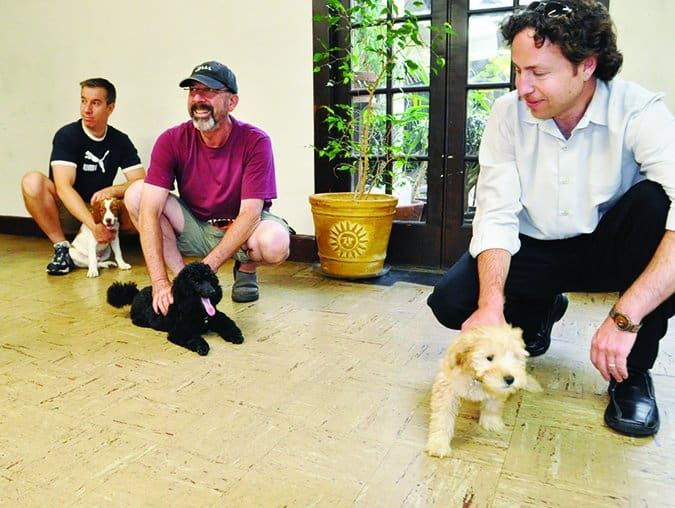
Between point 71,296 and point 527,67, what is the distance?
2170 mm

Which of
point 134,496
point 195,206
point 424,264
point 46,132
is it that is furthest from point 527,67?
point 46,132

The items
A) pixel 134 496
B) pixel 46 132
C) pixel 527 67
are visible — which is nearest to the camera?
pixel 134 496

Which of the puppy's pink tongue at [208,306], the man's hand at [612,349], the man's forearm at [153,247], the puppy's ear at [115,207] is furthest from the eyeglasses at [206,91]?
the man's hand at [612,349]

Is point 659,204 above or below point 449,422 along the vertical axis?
above

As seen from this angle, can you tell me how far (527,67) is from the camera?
1400 mm

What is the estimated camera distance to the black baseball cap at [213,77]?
226 centimetres

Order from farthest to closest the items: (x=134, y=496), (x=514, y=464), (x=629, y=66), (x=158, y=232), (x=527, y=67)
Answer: (x=629, y=66)
(x=158, y=232)
(x=527, y=67)
(x=514, y=464)
(x=134, y=496)

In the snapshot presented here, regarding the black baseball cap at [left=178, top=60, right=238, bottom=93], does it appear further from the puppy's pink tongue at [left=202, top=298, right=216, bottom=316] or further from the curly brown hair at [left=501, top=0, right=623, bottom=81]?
the curly brown hair at [left=501, top=0, right=623, bottom=81]

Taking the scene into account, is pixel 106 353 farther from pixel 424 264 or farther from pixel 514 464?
pixel 424 264

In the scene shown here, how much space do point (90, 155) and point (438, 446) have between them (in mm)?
2747

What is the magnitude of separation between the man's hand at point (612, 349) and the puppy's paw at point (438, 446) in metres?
0.38

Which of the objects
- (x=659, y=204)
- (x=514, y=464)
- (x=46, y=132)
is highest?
(x=46, y=132)

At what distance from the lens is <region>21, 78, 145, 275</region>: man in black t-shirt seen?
3.19 m

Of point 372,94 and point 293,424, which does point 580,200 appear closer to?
point 293,424
